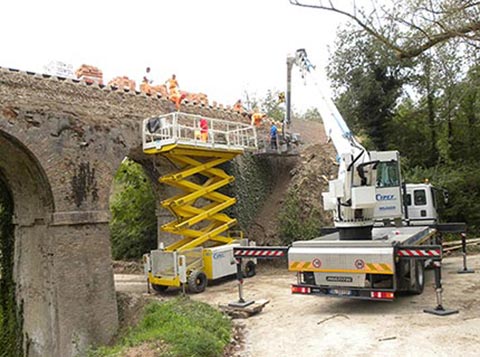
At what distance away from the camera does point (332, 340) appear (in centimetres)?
771

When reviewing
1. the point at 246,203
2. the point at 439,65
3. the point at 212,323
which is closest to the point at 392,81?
the point at 439,65

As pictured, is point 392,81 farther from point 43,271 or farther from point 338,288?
point 43,271

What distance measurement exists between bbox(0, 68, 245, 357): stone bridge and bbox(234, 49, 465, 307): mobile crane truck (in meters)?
4.37

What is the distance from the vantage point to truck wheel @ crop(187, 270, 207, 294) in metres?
13.3

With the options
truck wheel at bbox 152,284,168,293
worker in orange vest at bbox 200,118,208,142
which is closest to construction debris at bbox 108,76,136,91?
worker in orange vest at bbox 200,118,208,142

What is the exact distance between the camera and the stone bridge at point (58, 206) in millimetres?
11430

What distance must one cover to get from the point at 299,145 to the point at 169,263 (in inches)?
345

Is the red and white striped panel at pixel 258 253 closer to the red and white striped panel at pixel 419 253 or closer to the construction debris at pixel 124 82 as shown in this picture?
the red and white striped panel at pixel 419 253

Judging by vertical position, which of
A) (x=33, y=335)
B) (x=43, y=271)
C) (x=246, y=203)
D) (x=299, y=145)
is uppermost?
(x=299, y=145)

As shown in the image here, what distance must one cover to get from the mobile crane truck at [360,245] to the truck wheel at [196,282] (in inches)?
124

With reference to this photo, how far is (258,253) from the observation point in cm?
1044

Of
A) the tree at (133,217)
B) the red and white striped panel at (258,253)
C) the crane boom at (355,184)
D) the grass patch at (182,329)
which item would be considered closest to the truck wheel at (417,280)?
the crane boom at (355,184)

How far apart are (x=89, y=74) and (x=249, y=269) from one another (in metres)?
8.41

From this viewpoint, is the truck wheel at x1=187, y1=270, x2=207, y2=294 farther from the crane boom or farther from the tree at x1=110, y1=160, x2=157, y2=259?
the tree at x1=110, y1=160, x2=157, y2=259
